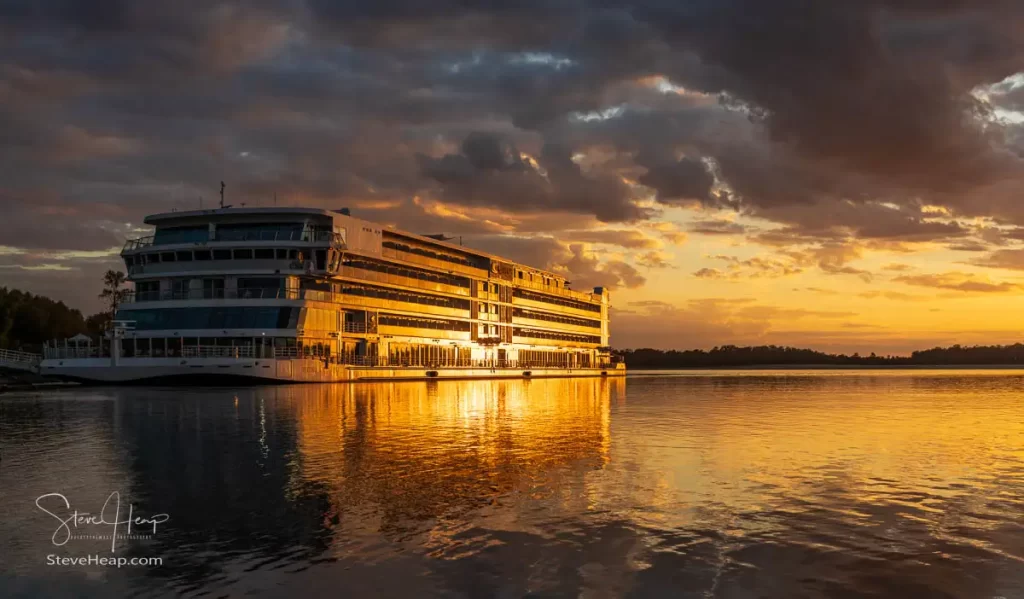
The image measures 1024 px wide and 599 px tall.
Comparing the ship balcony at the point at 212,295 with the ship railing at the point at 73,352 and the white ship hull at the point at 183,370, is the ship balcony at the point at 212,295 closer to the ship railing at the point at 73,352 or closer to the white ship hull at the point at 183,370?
the white ship hull at the point at 183,370

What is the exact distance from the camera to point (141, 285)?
77.1 m

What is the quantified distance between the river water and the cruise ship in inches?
1630

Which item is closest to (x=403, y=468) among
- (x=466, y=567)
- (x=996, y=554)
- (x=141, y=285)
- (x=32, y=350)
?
(x=466, y=567)

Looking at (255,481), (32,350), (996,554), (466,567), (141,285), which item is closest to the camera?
(466,567)

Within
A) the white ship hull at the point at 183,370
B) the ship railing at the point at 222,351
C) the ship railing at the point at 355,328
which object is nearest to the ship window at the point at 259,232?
the ship railing at the point at 222,351

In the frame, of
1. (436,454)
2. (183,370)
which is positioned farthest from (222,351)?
(436,454)

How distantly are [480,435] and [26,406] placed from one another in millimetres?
27318

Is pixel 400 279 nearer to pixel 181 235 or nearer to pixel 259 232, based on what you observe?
pixel 259 232

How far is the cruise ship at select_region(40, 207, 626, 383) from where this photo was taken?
229 ft

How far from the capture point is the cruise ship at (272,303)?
69938 mm

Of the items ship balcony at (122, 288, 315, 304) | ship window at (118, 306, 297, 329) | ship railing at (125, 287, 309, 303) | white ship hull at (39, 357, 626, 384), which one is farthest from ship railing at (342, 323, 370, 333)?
ship window at (118, 306, 297, 329)

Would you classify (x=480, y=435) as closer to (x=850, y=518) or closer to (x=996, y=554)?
(x=850, y=518)
